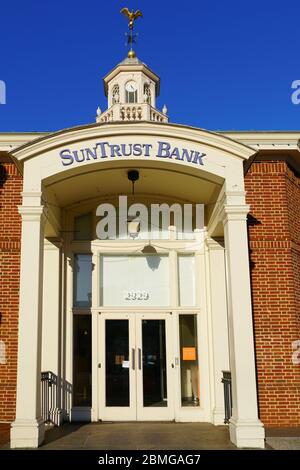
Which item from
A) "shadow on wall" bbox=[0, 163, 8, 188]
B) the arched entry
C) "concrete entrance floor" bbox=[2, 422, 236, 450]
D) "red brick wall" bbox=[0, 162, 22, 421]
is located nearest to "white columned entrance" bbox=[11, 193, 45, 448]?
the arched entry

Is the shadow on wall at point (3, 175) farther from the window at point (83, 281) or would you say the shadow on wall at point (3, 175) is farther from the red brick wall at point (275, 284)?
the red brick wall at point (275, 284)

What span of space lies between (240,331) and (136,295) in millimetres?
3312

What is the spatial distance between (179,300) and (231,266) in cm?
276

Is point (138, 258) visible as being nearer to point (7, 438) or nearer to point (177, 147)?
point (177, 147)

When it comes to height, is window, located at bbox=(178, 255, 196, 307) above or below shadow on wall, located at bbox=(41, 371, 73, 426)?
above

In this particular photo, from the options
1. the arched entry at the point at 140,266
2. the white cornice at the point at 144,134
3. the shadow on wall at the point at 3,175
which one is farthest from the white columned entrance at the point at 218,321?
the shadow on wall at the point at 3,175

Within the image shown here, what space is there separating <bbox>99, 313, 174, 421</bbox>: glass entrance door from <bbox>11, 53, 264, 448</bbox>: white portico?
0.07ft

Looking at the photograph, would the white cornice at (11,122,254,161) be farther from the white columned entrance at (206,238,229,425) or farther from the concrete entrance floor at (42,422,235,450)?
the concrete entrance floor at (42,422,235,450)

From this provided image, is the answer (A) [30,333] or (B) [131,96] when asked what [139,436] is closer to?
(A) [30,333]

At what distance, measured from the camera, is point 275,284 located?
960 cm

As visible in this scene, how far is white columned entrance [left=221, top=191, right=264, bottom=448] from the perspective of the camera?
768 cm

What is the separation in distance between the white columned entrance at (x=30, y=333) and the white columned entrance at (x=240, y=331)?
3.08 meters

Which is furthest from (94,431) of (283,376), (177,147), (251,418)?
(177,147)

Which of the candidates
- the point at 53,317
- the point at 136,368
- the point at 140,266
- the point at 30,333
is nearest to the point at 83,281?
the point at 53,317
